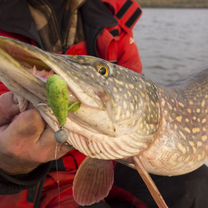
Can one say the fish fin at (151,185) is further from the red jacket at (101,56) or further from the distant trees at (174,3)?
the distant trees at (174,3)

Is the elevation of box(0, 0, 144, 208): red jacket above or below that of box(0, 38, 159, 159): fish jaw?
below

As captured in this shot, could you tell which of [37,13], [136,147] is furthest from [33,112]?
[37,13]

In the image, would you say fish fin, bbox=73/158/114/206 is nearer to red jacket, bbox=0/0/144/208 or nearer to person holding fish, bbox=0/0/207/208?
person holding fish, bbox=0/0/207/208

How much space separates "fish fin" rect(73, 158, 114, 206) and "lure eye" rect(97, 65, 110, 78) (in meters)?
0.44

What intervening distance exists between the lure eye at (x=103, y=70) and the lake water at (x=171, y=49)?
4.74 m

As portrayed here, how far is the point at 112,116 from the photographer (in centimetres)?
144

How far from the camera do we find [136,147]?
162 cm

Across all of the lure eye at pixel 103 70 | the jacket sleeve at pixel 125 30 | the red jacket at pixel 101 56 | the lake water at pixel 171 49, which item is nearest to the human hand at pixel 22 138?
the lure eye at pixel 103 70

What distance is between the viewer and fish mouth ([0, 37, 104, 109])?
1165mm

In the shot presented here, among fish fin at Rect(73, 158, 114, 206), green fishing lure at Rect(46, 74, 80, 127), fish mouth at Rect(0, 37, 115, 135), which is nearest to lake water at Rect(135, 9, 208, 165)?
fish fin at Rect(73, 158, 114, 206)

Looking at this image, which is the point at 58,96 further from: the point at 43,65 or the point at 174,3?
the point at 174,3

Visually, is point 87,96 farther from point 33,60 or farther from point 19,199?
point 19,199

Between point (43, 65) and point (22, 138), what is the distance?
38 centimetres

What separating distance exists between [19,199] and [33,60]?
1005 millimetres
